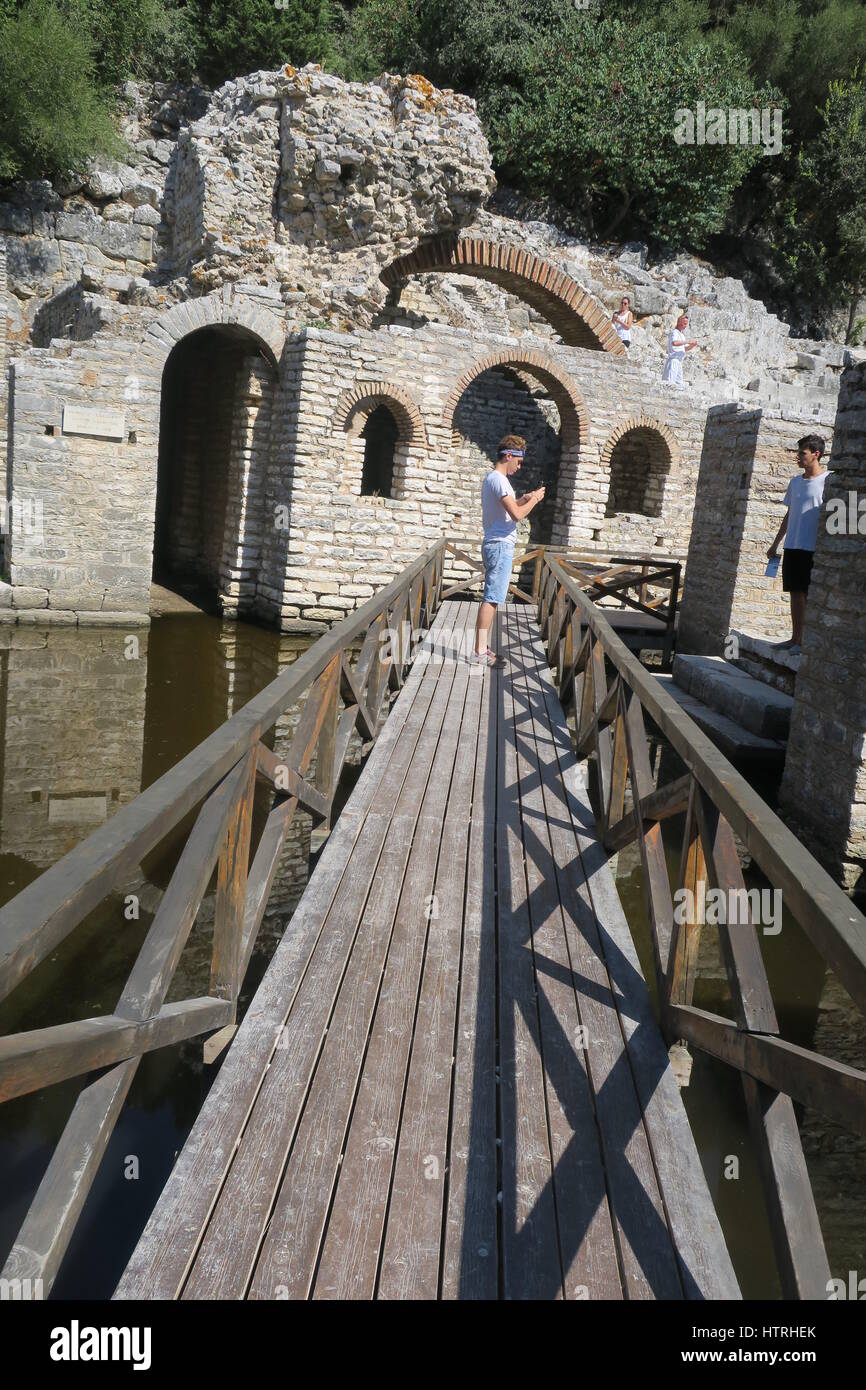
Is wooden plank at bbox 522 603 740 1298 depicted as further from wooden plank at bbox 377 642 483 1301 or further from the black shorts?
the black shorts

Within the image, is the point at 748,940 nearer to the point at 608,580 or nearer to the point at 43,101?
the point at 608,580

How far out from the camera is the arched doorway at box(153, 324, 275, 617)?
12266mm

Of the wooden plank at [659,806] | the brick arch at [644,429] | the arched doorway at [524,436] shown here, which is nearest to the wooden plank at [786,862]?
the wooden plank at [659,806]

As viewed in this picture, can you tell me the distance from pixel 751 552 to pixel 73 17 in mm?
14846

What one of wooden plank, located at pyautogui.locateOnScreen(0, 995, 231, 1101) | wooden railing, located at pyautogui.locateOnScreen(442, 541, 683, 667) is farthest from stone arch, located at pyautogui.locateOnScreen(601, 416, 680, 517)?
wooden plank, located at pyautogui.locateOnScreen(0, 995, 231, 1101)

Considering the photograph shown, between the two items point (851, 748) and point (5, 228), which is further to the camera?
point (5, 228)

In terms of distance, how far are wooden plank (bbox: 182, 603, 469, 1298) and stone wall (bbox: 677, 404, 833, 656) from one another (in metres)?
6.14

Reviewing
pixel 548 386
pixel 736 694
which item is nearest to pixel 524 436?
pixel 548 386

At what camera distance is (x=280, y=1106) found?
86.0 inches

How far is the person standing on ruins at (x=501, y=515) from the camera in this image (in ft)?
19.8

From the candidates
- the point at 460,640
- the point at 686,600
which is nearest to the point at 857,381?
the point at 460,640

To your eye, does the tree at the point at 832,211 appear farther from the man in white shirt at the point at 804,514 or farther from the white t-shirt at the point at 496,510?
the white t-shirt at the point at 496,510

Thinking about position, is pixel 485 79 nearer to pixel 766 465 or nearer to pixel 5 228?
pixel 5 228

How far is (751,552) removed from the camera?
884 cm
